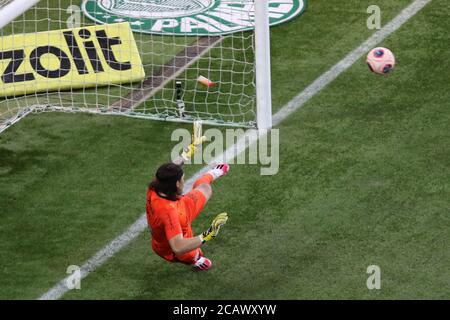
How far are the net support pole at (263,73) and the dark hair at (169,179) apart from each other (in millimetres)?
3246

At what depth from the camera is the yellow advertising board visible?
14.3 m

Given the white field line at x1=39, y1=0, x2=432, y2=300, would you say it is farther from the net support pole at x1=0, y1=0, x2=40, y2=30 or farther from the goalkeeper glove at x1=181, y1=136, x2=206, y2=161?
the net support pole at x1=0, y1=0, x2=40, y2=30

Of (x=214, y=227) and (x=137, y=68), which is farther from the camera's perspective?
(x=137, y=68)

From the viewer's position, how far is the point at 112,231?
11.7 m

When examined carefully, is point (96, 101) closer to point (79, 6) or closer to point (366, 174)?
point (79, 6)

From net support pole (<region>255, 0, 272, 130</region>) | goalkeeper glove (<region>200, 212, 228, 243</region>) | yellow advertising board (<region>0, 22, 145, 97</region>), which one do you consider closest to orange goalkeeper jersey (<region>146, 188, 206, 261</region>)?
goalkeeper glove (<region>200, 212, 228, 243</region>)

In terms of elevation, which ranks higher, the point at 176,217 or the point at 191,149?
the point at 191,149

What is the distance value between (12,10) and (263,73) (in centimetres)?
309

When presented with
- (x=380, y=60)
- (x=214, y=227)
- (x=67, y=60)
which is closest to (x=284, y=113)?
(x=380, y=60)

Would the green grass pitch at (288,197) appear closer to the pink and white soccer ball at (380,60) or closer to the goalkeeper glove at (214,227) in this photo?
the goalkeeper glove at (214,227)

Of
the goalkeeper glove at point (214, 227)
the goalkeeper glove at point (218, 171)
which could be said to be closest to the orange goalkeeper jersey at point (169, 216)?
the goalkeeper glove at point (214, 227)

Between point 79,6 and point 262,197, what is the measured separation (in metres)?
5.49

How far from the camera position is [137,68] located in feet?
47.5

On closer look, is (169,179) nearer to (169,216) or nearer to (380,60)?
(169,216)
